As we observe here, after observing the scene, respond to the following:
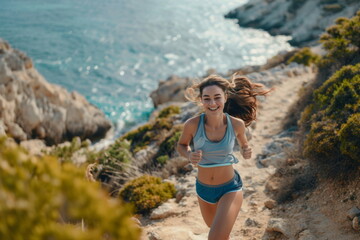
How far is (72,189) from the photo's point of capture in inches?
60.2

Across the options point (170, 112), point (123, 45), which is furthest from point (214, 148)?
point (123, 45)

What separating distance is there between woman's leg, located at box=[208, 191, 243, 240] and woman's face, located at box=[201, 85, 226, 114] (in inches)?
44.4

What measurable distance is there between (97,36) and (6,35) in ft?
32.2

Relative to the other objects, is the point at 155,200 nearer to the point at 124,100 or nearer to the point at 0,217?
the point at 0,217

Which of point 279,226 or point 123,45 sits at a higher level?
point 279,226

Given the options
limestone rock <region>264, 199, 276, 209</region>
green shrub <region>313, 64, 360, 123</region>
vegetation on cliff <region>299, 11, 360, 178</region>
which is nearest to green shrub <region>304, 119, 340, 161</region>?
vegetation on cliff <region>299, 11, 360, 178</region>

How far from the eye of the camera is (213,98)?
507 cm

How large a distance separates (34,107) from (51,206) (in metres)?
20.7

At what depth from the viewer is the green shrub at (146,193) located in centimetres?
788

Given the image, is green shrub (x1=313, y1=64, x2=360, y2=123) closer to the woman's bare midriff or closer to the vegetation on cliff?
the vegetation on cliff

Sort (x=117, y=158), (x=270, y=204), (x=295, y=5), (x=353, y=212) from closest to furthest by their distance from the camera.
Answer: (x=353, y=212) → (x=270, y=204) → (x=117, y=158) → (x=295, y=5)

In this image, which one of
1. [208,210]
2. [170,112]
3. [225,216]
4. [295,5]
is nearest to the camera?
[225,216]

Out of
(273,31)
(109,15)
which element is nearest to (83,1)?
(109,15)

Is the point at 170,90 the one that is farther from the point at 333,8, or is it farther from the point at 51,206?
the point at 333,8
